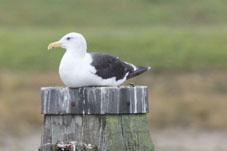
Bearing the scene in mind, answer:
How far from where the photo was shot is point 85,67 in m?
4.79

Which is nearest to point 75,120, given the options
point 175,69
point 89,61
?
point 89,61

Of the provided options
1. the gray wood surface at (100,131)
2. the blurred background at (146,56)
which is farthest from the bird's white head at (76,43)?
the blurred background at (146,56)

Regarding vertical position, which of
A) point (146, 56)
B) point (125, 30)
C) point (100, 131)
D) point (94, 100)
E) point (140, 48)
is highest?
point (125, 30)

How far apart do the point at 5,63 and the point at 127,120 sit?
16.9 m

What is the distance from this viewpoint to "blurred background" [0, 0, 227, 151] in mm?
16922

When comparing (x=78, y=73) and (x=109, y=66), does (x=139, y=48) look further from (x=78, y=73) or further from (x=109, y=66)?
(x=78, y=73)

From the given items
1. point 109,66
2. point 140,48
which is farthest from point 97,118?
point 140,48

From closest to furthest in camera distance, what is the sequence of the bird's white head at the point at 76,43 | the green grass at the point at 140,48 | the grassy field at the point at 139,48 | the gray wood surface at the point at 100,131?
the gray wood surface at the point at 100,131
the bird's white head at the point at 76,43
the grassy field at the point at 139,48
the green grass at the point at 140,48

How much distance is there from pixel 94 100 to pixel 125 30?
22.4 meters

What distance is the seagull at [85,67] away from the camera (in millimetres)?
4645

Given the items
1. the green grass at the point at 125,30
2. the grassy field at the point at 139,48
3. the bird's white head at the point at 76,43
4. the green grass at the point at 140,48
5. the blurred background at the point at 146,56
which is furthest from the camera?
the green grass at the point at 125,30

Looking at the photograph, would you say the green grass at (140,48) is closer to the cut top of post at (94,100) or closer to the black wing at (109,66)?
the black wing at (109,66)

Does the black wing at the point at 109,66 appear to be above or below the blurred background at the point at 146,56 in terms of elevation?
below

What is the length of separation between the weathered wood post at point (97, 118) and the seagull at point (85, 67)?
0.88 feet
